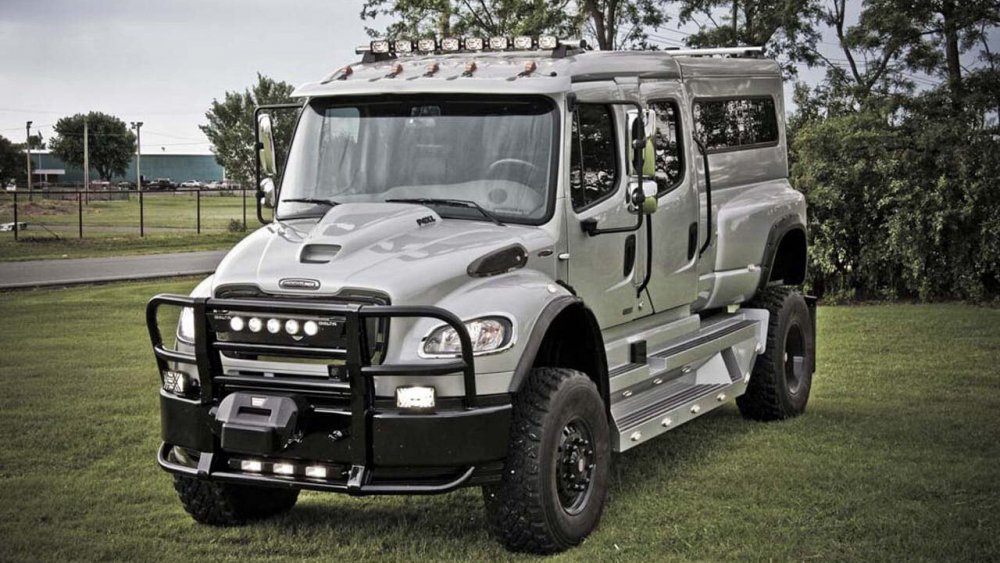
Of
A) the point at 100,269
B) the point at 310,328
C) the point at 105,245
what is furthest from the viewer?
the point at 105,245

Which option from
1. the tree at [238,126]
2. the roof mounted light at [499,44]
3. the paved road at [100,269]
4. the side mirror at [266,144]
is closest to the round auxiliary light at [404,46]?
the roof mounted light at [499,44]

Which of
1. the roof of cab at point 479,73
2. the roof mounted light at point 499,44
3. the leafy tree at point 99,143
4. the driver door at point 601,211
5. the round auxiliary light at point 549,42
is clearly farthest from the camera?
the leafy tree at point 99,143

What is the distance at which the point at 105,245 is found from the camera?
113ft

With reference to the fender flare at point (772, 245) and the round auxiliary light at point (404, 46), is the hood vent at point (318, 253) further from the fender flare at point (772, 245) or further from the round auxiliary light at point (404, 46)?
the fender flare at point (772, 245)

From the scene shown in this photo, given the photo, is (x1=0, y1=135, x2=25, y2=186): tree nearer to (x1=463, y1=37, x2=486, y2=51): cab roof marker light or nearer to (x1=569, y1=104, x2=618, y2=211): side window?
(x1=463, y1=37, x2=486, y2=51): cab roof marker light

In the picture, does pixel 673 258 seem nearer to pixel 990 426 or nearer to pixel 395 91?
pixel 395 91

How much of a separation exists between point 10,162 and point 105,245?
56.2m

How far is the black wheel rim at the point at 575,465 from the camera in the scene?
23.3 feet

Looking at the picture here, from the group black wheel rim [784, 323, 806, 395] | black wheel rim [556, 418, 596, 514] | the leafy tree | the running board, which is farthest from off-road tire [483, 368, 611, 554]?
the leafy tree

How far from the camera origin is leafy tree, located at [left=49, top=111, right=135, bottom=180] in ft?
341

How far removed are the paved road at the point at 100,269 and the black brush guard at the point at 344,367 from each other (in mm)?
17646

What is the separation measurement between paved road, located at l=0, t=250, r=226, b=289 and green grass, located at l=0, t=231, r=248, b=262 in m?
1.61

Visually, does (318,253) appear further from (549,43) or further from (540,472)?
(549,43)

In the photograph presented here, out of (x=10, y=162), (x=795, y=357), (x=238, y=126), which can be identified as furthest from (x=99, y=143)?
(x=795, y=357)
